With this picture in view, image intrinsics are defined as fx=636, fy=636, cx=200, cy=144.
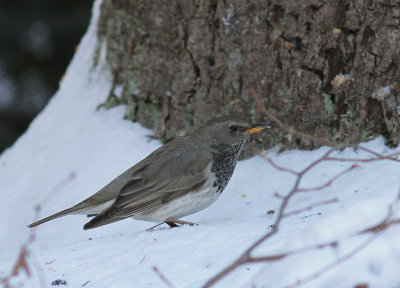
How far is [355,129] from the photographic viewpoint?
500 cm

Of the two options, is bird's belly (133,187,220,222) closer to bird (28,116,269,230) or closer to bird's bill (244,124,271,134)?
bird (28,116,269,230)

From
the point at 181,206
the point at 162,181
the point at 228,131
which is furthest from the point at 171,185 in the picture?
the point at 228,131

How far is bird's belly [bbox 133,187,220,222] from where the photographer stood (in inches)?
189

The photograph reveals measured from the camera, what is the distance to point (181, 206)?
4824 millimetres

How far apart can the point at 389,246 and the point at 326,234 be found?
9.8 inches

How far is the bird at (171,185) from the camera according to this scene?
478cm

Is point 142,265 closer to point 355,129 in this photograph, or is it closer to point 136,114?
point 355,129

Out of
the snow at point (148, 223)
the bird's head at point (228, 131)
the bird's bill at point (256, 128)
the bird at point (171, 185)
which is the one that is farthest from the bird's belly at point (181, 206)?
the bird's bill at point (256, 128)

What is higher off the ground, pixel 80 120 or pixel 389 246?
pixel 80 120

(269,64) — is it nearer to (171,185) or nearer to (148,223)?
(171,185)

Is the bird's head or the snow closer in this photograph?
the snow

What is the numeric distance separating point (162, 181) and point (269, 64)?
133 centimetres

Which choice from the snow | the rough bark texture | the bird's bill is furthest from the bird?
the rough bark texture

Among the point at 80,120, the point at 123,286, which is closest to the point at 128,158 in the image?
the point at 80,120
